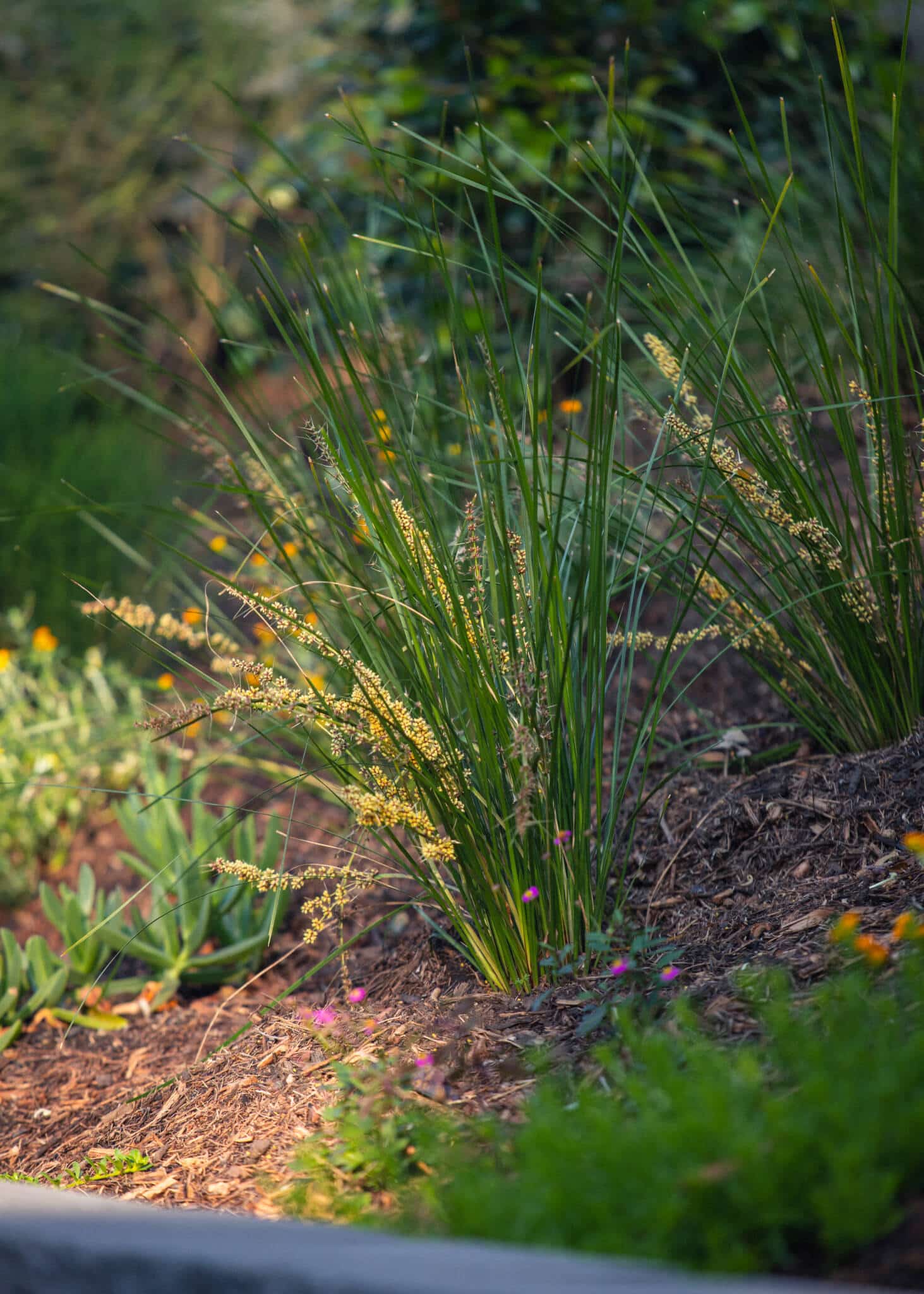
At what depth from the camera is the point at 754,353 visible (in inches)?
138

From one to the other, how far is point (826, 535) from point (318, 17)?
6327 mm

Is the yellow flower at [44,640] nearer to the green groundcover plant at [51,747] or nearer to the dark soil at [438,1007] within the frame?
the green groundcover plant at [51,747]

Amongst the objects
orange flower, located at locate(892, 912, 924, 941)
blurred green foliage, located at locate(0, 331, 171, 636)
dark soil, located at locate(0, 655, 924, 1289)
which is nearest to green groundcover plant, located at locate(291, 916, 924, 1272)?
orange flower, located at locate(892, 912, 924, 941)

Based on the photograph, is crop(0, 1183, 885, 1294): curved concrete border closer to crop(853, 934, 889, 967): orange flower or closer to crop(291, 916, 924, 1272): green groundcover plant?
crop(291, 916, 924, 1272): green groundcover plant

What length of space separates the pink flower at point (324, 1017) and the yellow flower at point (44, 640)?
77.2 inches

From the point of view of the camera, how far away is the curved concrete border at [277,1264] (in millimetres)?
871

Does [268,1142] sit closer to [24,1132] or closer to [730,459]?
[24,1132]

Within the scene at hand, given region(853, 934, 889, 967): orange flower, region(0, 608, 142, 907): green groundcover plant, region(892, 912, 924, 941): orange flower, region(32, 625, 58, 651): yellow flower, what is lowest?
Result: region(0, 608, 142, 907): green groundcover plant

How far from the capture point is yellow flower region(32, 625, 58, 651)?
135 inches

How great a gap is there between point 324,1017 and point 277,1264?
973 mm

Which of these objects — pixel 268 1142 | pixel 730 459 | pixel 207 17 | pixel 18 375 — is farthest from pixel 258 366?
pixel 268 1142

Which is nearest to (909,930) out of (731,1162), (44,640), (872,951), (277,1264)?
(872,951)

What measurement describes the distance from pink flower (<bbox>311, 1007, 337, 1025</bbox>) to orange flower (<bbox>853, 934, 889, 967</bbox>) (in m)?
0.94

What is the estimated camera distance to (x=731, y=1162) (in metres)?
0.97
